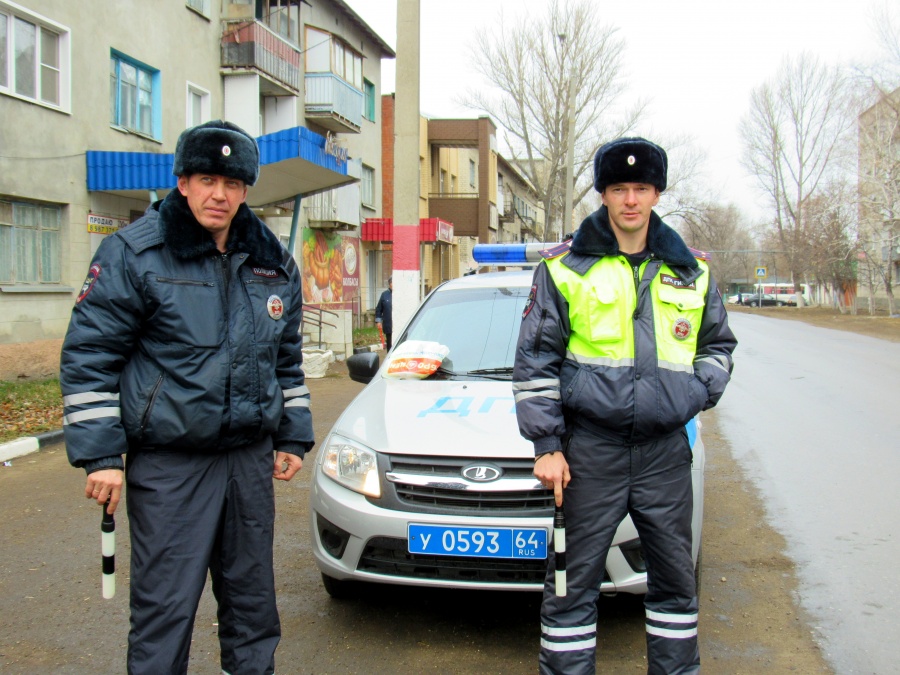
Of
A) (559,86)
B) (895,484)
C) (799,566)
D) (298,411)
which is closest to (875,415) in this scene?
(895,484)

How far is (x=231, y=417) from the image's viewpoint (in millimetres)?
2518

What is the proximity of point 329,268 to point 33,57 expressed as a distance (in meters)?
12.4

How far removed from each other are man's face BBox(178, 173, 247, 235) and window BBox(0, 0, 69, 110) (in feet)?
36.5

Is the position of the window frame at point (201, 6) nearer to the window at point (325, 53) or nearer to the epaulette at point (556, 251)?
the window at point (325, 53)

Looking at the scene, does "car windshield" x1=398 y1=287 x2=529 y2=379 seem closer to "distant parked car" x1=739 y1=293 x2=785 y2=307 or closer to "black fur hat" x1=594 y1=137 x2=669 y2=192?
"black fur hat" x1=594 y1=137 x2=669 y2=192

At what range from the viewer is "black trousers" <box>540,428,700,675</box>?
272cm

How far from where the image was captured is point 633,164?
9.23 ft

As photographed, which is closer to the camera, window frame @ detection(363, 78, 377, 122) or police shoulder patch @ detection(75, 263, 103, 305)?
police shoulder patch @ detection(75, 263, 103, 305)

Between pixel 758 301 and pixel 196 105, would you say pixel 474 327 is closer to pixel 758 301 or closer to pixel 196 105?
pixel 196 105

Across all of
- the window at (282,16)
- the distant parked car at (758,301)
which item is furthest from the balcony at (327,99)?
the distant parked car at (758,301)

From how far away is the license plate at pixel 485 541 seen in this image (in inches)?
130

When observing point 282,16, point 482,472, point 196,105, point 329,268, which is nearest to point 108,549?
point 482,472

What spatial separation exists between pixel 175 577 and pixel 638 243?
1875mm

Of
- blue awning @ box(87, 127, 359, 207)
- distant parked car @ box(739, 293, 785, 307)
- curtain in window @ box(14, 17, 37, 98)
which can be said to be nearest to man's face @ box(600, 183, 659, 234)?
blue awning @ box(87, 127, 359, 207)
